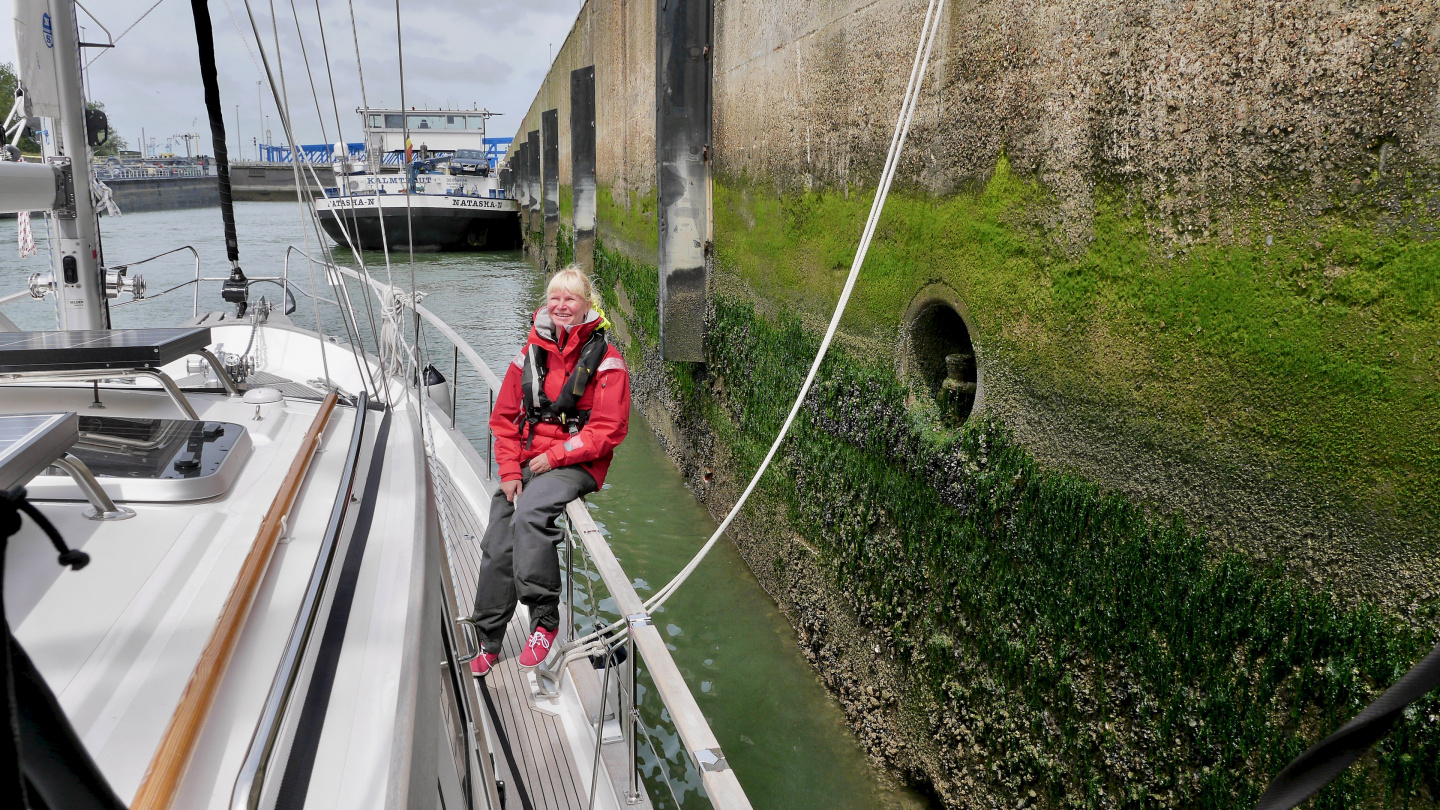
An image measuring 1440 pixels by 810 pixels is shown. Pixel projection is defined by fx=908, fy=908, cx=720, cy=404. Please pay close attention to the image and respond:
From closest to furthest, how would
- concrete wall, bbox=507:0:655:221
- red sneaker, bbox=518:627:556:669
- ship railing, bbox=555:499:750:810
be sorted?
ship railing, bbox=555:499:750:810, red sneaker, bbox=518:627:556:669, concrete wall, bbox=507:0:655:221

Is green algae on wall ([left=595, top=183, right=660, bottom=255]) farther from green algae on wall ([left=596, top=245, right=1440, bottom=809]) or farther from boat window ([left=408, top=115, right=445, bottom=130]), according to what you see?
boat window ([left=408, top=115, right=445, bottom=130])

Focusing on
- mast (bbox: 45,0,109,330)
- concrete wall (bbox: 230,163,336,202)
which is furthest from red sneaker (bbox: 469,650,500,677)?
A: concrete wall (bbox: 230,163,336,202)

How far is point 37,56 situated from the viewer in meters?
3.44

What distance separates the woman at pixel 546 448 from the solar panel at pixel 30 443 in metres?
1.74

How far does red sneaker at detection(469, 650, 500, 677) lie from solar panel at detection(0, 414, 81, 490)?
1.96m

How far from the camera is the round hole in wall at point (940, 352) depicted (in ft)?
11.5

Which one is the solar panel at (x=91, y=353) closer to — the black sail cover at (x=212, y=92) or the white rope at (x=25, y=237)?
the black sail cover at (x=212, y=92)

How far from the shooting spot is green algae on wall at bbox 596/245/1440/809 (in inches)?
74.9

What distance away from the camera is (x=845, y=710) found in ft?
13.3

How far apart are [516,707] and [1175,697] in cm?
199

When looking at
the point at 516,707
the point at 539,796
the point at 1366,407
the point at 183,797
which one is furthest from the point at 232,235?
the point at 1366,407

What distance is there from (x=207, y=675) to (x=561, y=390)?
192 centimetres

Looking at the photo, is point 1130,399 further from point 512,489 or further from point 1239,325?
point 512,489

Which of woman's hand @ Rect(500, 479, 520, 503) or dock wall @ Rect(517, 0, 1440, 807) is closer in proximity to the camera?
dock wall @ Rect(517, 0, 1440, 807)
